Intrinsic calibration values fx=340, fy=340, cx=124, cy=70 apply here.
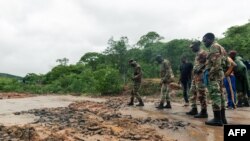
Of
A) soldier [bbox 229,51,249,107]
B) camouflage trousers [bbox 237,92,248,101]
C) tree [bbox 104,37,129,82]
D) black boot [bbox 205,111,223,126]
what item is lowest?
black boot [bbox 205,111,223,126]

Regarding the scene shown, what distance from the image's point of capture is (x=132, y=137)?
18.9 feet

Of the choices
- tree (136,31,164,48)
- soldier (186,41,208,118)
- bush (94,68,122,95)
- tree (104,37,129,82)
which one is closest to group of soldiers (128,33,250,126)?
soldier (186,41,208,118)

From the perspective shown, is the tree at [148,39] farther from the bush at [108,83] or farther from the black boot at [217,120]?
the black boot at [217,120]

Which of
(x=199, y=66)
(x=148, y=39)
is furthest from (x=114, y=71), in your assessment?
(x=148, y=39)

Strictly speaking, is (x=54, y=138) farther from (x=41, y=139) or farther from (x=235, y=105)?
(x=235, y=105)

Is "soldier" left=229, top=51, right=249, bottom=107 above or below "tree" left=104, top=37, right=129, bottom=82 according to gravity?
below

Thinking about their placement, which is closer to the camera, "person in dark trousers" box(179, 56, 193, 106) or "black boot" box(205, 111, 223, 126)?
"black boot" box(205, 111, 223, 126)

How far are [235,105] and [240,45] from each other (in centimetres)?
1221

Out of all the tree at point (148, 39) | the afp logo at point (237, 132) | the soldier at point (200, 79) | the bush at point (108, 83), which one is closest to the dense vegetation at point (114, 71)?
the bush at point (108, 83)

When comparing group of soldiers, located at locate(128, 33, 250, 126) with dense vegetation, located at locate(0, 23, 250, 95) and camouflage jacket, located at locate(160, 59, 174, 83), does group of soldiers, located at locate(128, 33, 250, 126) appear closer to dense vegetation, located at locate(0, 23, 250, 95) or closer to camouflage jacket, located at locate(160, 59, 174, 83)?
camouflage jacket, located at locate(160, 59, 174, 83)

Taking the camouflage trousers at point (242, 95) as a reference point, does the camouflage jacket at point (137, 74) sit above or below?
above

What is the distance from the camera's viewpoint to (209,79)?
700cm

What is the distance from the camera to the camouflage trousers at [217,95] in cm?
679

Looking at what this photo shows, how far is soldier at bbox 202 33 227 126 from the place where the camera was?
6816 mm
